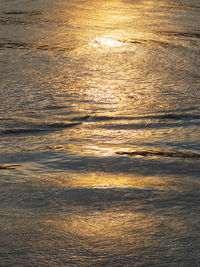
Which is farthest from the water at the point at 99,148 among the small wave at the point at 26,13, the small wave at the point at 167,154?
the small wave at the point at 26,13

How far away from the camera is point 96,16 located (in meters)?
3.73

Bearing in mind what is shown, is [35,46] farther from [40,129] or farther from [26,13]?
[40,129]

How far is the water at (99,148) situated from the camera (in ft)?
3.29

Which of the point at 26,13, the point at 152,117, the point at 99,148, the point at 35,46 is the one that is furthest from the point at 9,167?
the point at 26,13

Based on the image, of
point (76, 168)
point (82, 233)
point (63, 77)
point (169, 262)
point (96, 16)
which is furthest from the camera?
point (96, 16)

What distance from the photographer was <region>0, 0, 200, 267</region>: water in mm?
1003

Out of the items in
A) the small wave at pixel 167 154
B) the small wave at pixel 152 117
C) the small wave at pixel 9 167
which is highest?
the small wave at pixel 152 117

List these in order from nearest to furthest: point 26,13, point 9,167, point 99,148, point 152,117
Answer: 1. point 9,167
2. point 99,148
3. point 152,117
4. point 26,13

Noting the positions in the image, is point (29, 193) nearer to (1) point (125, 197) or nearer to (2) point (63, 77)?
(1) point (125, 197)

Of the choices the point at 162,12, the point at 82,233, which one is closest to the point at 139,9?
the point at 162,12

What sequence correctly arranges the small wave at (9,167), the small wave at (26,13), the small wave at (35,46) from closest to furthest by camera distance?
the small wave at (9,167)
the small wave at (35,46)
the small wave at (26,13)

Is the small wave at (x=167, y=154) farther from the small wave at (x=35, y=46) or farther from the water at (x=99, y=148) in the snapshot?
the small wave at (x=35, y=46)

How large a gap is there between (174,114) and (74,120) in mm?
400

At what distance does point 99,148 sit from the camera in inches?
59.3
